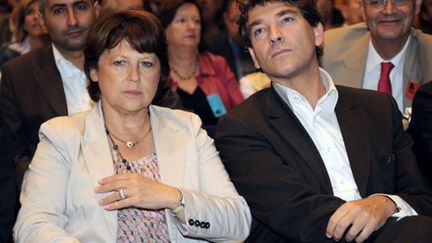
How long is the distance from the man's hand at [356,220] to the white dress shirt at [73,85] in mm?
1717

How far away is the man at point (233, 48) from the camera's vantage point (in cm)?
613

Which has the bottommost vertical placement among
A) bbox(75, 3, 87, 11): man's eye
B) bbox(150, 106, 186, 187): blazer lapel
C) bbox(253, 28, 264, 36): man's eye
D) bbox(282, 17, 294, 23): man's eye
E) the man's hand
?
the man's hand

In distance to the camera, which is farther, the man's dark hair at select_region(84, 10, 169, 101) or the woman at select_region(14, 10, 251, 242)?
the man's dark hair at select_region(84, 10, 169, 101)

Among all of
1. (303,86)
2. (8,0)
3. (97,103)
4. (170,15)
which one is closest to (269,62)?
(303,86)

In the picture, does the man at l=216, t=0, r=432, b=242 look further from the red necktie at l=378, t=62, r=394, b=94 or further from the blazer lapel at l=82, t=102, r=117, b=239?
the red necktie at l=378, t=62, r=394, b=94

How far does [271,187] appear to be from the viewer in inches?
121

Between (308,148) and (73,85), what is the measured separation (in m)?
1.55

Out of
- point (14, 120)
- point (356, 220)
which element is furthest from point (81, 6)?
point (356, 220)

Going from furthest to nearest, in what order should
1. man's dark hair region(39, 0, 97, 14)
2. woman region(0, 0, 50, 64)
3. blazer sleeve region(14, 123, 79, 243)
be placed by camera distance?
woman region(0, 0, 50, 64)
man's dark hair region(39, 0, 97, 14)
blazer sleeve region(14, 123, 79, 243)

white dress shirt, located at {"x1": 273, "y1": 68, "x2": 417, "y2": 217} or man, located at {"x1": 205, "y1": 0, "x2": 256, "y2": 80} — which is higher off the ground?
white dress shirt, located at {"x1": 273, "y1": 68, "x2": 417, "y2": 217}

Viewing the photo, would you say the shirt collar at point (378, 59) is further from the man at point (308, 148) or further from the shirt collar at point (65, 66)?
the shirt collar at point (65, 66)

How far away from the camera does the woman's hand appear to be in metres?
2.88

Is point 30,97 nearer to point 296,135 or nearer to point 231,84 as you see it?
point 296,135

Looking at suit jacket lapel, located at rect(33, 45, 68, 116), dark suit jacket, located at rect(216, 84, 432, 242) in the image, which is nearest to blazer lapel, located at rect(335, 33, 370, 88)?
dark suit jacket, located at rect(216, 84, 432, 242)
